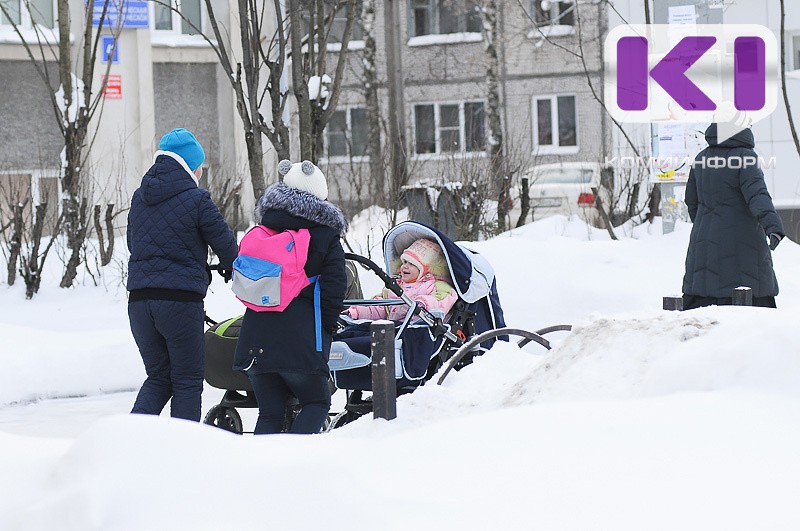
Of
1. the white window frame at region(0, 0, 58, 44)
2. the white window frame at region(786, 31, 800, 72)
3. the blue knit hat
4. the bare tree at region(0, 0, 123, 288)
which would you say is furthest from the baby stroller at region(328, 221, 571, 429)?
the white window frame at region(786, 31, 800, 72)

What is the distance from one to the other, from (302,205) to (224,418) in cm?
169

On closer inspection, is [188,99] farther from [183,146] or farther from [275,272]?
[275,272]

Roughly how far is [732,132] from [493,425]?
14.9 feet

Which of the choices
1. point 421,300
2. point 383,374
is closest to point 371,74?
point 421,300

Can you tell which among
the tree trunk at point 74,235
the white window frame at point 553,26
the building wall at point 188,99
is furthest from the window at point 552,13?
the tree trunk at point 74,235

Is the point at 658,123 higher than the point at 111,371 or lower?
higher

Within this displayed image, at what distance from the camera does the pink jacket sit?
6.74 m

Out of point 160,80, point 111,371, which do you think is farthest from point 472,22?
point 111,371

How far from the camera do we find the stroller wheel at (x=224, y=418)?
6.85 metres

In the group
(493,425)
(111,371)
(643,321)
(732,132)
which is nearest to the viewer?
(493,425)

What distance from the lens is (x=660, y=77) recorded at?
520 inches

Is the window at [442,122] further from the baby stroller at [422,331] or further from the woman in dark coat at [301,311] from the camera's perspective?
the woman in dark coat at [301,311]

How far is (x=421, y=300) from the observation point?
22.1 feet

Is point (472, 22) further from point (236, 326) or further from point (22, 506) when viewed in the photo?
point (22, 506)
